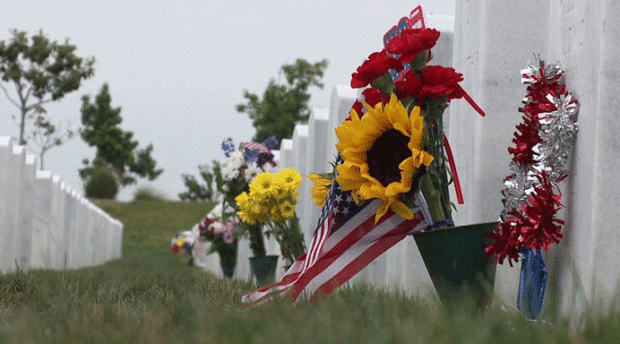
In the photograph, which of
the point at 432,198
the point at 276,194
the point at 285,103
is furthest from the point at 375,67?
the point at 285,103

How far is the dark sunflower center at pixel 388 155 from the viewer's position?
224cm

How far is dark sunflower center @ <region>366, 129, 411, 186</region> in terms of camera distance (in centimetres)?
224

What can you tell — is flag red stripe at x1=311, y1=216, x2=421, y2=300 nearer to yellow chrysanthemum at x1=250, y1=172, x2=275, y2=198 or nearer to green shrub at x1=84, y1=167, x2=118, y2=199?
yellow chrysanthemum at x1=250, y1=172, x2=275, y2=198

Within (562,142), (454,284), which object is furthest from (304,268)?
(562,142)

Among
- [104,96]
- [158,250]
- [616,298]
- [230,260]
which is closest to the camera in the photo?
[616,298]

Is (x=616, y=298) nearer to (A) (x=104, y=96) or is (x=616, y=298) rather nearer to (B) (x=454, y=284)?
(B) (x=454, y=284)

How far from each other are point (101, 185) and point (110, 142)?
3.18m

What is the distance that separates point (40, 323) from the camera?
181 cm

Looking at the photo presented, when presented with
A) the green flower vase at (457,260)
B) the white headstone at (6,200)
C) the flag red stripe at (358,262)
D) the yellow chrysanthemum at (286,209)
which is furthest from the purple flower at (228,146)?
the green flower vase at (457,260)

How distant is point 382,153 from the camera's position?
226 centimetres

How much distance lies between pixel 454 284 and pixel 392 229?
1.03 ft

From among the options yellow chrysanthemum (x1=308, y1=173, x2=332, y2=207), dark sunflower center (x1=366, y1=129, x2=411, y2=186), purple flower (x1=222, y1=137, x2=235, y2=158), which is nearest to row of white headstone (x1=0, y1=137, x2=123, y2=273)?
purple flower (x1=222, y1=137, x2=235, y2=158)

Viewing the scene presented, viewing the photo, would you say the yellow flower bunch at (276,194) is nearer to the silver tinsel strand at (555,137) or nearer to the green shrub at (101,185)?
the silver tinsel strand at (555,137)

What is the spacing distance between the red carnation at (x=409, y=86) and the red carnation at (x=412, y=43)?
55mm
